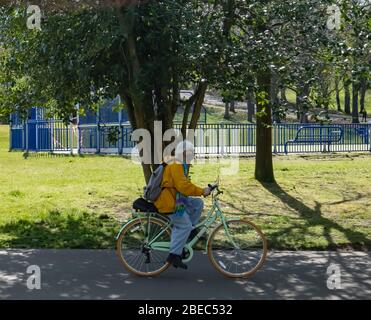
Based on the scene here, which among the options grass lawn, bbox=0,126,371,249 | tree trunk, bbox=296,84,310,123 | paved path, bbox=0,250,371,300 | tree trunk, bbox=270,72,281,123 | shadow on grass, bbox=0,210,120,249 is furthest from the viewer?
grass lawn, bbox=0,126,371,249

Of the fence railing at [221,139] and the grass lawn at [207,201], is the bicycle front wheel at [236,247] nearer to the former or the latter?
the grass lawn at [207,201]

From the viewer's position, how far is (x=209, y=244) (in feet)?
24.5

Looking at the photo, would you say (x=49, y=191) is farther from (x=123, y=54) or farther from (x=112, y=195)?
(x=123, y=54)

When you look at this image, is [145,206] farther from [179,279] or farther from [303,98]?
[303,98]

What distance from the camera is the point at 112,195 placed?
14008 millimetres

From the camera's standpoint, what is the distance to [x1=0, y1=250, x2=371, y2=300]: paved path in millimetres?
6816

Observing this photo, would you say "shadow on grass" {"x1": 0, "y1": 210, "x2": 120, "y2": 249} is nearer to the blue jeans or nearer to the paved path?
the paved path

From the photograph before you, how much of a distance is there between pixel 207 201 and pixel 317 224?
2811 mm

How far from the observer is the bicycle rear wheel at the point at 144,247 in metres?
7.57

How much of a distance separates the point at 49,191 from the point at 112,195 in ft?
4.78

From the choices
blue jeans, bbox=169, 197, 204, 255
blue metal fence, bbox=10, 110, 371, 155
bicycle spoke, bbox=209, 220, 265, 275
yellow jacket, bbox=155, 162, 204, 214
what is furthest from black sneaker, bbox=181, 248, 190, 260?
blue metal fence, bbox=10, 110, 371, 155

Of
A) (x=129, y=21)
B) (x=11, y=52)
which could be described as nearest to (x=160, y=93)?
(x=129, y=21)

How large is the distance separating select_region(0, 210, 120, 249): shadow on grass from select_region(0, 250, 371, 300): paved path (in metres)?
0.49

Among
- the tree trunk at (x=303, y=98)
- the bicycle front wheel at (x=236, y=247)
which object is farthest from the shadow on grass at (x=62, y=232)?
the tree trunk at (x=303, y=98)
